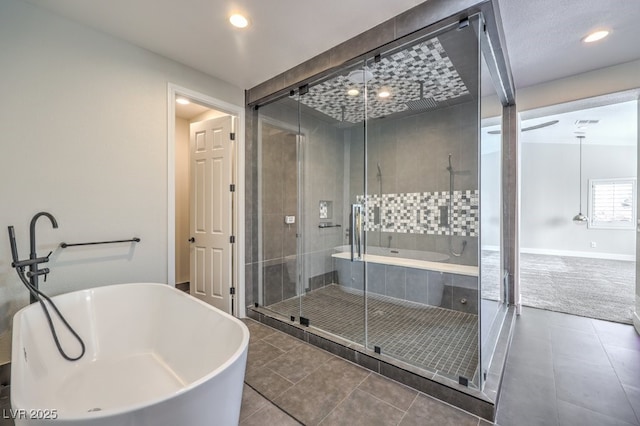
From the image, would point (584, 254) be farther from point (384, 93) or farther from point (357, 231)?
point (384, 93)

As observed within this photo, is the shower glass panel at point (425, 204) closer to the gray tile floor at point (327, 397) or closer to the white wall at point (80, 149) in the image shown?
the gray tile floor at point (327, 397)

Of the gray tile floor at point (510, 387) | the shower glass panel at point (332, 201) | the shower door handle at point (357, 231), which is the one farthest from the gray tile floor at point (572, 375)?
the shower door handle at point (357, 231)

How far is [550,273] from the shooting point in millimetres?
5297

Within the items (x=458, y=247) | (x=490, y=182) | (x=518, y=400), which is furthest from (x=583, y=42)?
(x=518, y=400)

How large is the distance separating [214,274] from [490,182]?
3233mm

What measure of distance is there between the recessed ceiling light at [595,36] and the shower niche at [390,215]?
0.92 metres

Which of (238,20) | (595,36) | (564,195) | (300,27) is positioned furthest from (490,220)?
(564,195)

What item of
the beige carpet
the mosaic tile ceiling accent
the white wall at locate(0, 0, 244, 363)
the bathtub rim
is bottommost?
the beige carpet

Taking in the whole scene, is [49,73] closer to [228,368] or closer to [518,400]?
[228,368]

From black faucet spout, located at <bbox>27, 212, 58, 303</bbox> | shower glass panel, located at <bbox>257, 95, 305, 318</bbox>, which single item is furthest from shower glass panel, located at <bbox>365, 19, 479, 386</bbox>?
black faucet spout, located at <bbox>27, 212, 58, 303</bbox>

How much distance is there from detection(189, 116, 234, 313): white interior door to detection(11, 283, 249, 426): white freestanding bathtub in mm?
1102

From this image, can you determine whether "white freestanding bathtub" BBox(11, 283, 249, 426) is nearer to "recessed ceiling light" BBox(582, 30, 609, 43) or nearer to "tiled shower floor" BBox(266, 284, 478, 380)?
"tiled shower floor" BBox(266, 284, 478, 380)

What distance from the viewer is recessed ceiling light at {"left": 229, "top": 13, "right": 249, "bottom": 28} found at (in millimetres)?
2053

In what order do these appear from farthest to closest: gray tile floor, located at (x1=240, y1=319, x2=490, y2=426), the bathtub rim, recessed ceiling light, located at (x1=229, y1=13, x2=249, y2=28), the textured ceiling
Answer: the bathtub rim < recessed ceiling light, located at (x1=229, y1=13, x2=249, y2=28) < the textured ceiling < gray tile floor, located at (x1=240, y1=319, x2=490, y2=426)
